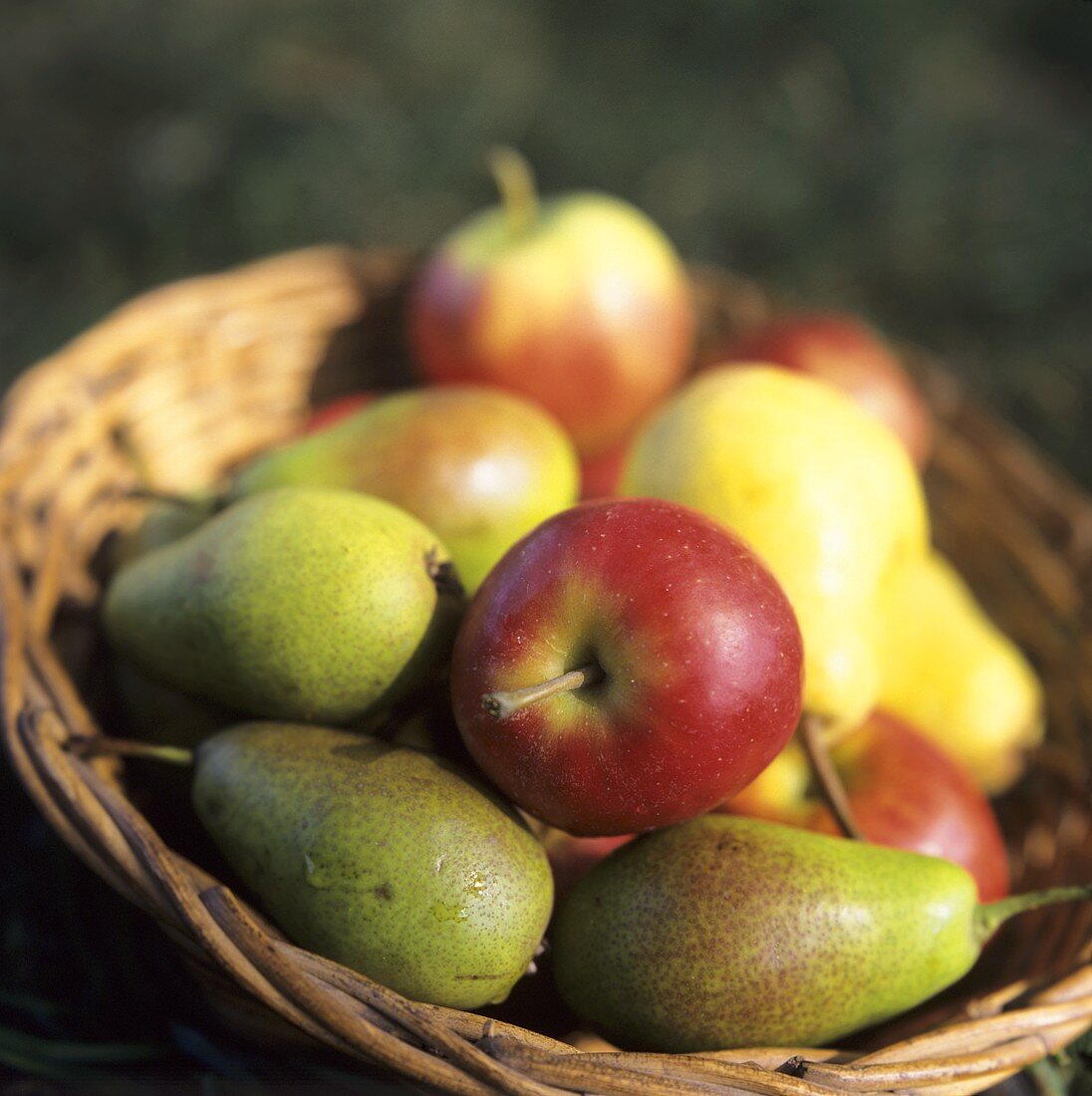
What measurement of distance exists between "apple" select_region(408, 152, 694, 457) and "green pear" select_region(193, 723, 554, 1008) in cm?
82

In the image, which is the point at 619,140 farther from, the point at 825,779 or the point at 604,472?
the point at 825,779

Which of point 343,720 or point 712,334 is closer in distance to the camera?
point 343,720

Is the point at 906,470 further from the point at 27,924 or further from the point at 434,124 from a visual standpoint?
the point at 434,124

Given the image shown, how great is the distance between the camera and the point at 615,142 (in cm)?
303

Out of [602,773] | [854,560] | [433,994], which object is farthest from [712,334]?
[433,994]

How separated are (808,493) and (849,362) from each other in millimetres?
510

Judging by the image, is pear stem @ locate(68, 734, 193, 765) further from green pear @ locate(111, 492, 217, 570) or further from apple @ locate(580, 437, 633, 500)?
apple @ locate(580, 437, 633, 500)

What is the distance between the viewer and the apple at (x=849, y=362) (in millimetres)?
1724

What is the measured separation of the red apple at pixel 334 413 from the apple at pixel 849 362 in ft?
1.93

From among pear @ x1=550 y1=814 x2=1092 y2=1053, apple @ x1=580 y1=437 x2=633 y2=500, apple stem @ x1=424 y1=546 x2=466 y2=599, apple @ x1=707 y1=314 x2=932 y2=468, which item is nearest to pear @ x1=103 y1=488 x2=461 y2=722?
apple stem @ x1=424 y1=546 x2=466 y2=599

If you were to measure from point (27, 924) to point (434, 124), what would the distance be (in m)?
2.33

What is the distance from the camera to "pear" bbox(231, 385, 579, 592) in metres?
1.29

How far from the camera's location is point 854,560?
4.35 ft

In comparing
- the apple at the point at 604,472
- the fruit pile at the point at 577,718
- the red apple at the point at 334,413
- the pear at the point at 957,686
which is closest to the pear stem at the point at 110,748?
Result: the fruit pile at the point at 577,718
